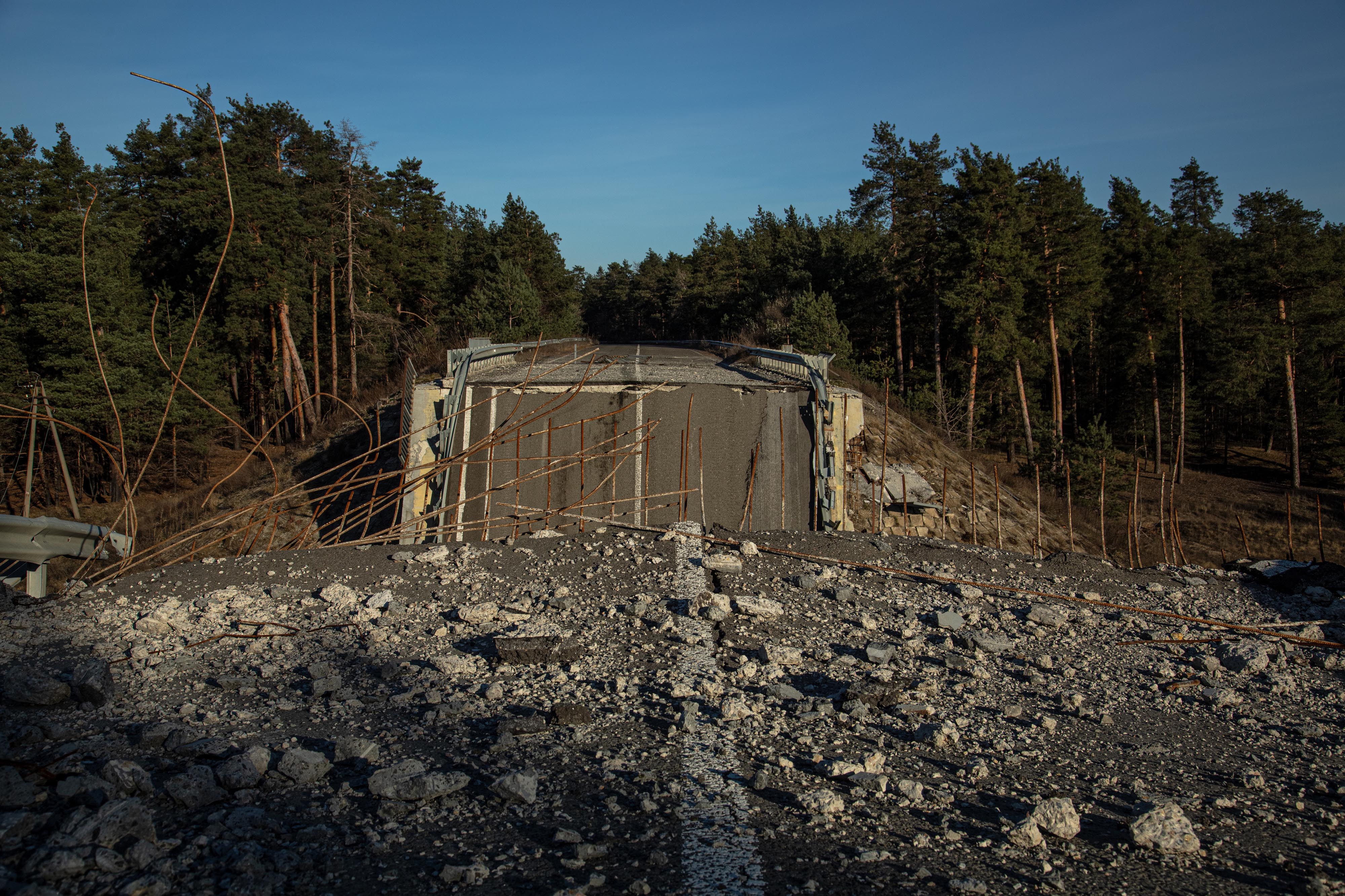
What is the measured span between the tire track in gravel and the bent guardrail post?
4235mm

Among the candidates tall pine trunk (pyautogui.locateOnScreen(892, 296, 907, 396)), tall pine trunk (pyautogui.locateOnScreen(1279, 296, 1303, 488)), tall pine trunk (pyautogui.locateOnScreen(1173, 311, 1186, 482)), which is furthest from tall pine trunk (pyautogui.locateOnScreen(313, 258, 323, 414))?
tall pine trunk (pyautogui.locateOnScreen(1279, 296, 1303, 488))

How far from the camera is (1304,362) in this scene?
128ft

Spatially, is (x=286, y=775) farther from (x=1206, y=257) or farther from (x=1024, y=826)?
(x=1206, y=257)

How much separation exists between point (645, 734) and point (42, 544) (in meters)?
4.26

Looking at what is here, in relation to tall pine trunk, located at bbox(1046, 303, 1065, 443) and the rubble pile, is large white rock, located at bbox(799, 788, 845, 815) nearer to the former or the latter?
the rubble pile

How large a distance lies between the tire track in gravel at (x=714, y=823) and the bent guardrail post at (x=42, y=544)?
4235 millimetres

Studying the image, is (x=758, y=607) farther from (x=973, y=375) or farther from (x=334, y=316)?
(x=334, y=316)

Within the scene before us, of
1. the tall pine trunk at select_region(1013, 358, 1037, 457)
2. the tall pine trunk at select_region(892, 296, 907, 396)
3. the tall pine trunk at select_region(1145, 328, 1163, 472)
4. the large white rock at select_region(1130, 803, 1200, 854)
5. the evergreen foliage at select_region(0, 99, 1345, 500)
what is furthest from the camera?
the tall pine trunk at select_region(1145, 328, 1163, 472)

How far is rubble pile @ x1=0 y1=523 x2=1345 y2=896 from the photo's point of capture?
2305 millimetres

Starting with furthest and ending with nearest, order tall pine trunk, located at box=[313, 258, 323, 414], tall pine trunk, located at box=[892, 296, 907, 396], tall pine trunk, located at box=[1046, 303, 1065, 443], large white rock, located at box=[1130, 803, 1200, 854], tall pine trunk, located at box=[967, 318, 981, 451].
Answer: tall pine trunk, located at box=[892, 296, 907, 396] → tall pine trunk, located at box=[1046, 303, 1065, 443] → tall pine trunk, located at box=[313, 258, 323, 414] → tall pine trunk, located at box=[967, 318, 981, 451] → large white rock, located at box=[1130, 803, 1200, 854]

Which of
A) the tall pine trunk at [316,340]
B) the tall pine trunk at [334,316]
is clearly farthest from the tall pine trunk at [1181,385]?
the tall pine trunk at [316,340]

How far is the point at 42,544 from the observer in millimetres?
4738

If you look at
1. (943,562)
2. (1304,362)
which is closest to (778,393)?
(943,562)

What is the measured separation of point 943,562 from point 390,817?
191 inches
